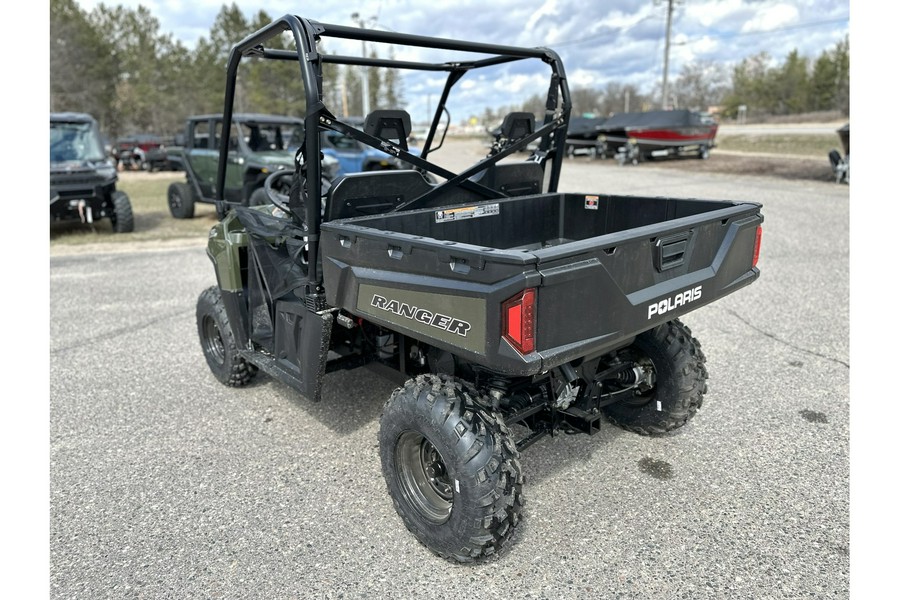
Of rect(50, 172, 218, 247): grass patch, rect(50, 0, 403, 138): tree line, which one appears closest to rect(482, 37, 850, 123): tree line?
rect(50, 0, 403, 138): tree line

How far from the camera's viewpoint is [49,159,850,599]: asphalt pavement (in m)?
2.50

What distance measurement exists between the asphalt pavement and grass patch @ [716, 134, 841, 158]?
67.5ft

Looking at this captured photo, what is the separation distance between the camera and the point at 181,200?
1237cm

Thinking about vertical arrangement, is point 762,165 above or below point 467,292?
above

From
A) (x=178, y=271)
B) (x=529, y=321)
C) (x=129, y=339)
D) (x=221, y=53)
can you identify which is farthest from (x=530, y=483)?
(x=221, y=53)

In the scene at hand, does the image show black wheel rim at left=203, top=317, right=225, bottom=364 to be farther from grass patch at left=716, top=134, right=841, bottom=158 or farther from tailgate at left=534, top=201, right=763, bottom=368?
grass patch at left=716, top=134, right=841, bottom=158

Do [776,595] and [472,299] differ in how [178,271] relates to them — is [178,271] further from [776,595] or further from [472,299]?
[776,595]

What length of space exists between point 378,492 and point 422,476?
0.40 m

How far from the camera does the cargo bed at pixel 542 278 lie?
2102 mm

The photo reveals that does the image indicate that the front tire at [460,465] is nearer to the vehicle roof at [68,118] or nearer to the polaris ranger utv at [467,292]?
the polaris ranger utv at [467,292]

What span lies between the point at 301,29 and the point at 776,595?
2.93m

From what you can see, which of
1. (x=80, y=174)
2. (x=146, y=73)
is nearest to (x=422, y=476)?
(x=80, y=174)

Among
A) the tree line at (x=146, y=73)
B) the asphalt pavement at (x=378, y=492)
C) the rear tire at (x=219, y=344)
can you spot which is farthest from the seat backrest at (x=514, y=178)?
the tree line at (x=146, y=73)

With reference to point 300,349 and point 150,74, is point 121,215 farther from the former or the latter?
point 150,74
